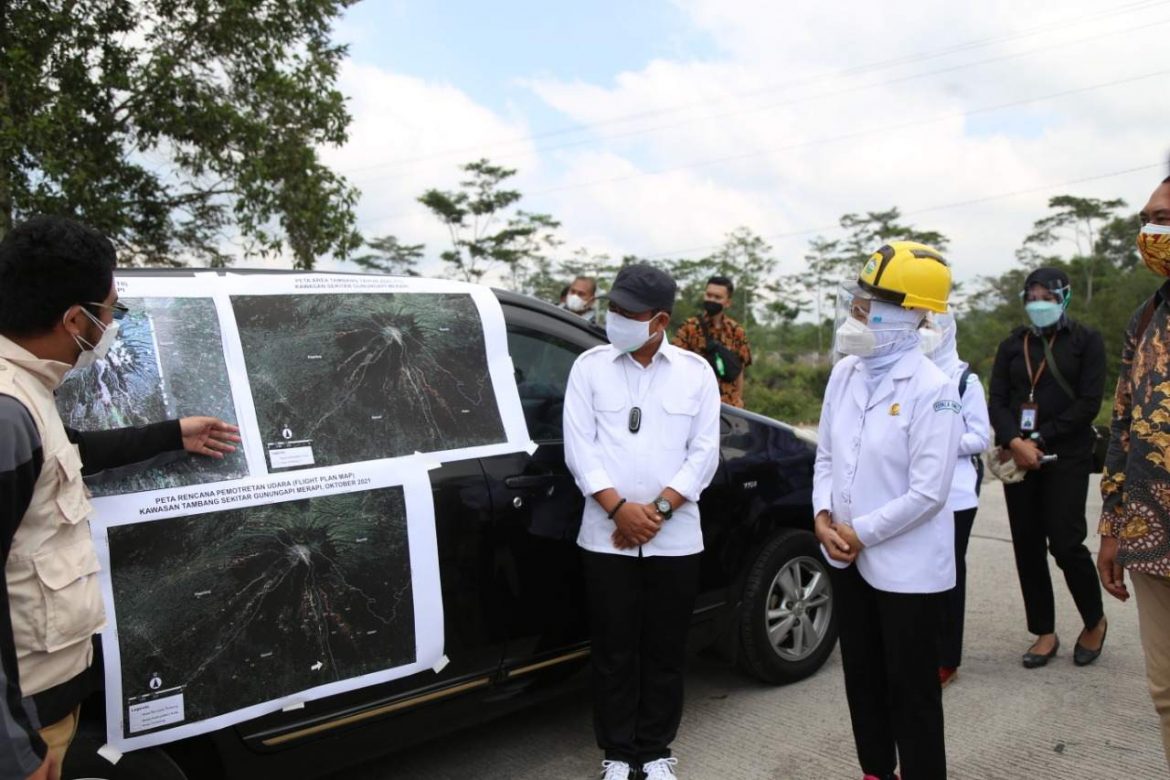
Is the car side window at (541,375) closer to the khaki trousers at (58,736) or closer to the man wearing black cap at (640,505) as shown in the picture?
the man wearing black cap at (640,505)

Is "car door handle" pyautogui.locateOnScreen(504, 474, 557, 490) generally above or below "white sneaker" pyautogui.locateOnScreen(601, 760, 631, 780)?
above

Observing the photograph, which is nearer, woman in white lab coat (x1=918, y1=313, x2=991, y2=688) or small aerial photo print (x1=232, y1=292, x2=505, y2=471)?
small aerial photo print (x1=232, y1=292, x2=505, y2=471)

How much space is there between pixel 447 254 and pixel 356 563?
33.7m

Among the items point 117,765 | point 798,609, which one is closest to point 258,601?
point 117,765

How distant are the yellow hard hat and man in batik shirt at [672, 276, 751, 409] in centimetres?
351

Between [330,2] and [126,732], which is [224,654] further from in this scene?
[330,2]

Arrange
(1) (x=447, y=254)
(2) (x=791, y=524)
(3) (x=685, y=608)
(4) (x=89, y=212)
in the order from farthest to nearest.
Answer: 1. (1) (x=447, y=254)
2. (4) (x=89, y=212)
3. (2) (x=791, y=524)
4. (3) (x=685, y=608)

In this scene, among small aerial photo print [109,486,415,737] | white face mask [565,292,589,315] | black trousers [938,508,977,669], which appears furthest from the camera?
white face mask [565,292,589,315]

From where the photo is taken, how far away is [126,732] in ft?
7.06

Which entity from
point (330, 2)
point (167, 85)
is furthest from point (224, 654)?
point (330, 2)

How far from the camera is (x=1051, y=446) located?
4.10 metres

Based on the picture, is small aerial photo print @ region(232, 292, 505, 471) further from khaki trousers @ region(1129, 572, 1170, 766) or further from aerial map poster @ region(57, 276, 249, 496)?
khaki trousers @ region(1129, 572, 1170, 766)

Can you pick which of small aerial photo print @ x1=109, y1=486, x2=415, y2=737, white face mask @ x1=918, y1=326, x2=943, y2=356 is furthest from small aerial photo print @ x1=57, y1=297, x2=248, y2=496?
white face mask @ x1=918, y1=326, x2=943, y2=356

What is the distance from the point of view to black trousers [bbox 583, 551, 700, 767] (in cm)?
303
